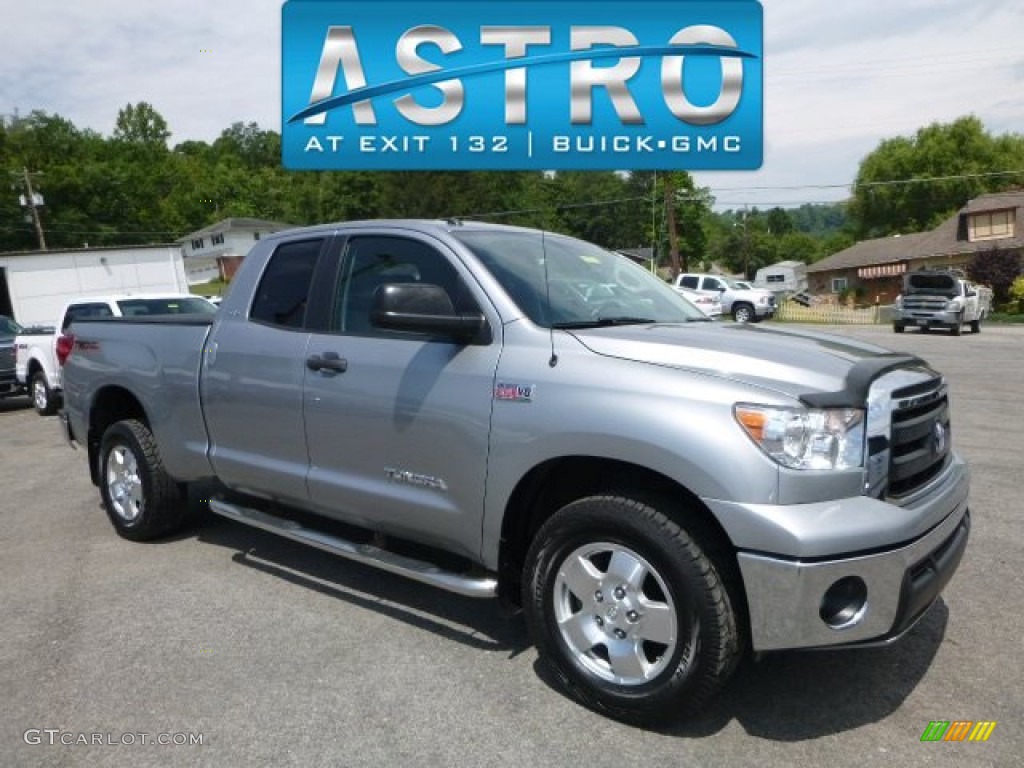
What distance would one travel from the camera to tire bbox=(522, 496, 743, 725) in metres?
2.76

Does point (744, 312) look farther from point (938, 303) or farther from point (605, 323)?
point (605, 323)

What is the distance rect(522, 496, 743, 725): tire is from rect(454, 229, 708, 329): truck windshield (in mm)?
917

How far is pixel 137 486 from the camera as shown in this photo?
207 inches

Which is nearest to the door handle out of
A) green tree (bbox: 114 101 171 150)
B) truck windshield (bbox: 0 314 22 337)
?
truck windshield (bbox: 0 314 22 337)

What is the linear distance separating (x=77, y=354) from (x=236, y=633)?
114 inches

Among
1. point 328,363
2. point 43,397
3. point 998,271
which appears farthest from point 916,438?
point 998,271

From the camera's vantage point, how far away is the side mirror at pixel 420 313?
325cm

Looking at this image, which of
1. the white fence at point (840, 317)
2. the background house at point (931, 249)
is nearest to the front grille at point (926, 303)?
the white fence at point (840, 317)

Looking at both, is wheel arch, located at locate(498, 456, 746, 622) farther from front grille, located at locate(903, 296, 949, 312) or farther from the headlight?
front grille, located at locate(903, 296, 949, 312)

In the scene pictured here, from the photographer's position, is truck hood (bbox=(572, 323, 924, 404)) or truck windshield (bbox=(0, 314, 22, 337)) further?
truck windshield (bbox=(0, 314, 22, 337))

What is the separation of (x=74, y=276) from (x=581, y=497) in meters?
26.6

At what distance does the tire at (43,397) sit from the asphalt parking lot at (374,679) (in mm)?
8679

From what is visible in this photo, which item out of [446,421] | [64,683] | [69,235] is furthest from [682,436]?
[69,235]

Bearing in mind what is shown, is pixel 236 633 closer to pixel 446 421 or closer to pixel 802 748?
pixel 446 421
